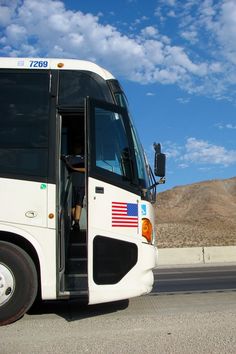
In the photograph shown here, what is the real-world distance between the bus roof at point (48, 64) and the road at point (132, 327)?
324 cm

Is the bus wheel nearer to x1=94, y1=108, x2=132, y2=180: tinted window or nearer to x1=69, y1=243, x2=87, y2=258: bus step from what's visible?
x1=69, y1=243, x2=87, y2=258: bus step

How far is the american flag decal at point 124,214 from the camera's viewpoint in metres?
6.83

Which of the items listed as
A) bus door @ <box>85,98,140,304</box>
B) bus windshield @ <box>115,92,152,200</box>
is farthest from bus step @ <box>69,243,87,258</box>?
bus windshield @ <box>115,92,152,200</box>

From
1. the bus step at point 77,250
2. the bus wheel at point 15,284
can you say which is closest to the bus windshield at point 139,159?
the bus step at point 77,250

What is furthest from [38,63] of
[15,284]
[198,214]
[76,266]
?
[198,214]

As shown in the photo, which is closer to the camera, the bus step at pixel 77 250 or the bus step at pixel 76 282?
the bus step at pixel 76 282

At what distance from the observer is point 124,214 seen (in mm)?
6871

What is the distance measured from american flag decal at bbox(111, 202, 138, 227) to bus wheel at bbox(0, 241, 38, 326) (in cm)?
123

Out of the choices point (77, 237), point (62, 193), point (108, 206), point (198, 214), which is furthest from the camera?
point (198, 214)

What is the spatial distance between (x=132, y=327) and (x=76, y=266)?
1.22m

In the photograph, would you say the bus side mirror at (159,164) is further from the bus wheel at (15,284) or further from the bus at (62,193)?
the bus wheel at (15,284)

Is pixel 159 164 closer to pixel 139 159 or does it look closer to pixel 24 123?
pixel 139 159

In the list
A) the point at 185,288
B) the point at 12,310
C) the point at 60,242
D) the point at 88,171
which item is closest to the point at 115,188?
the point at 88,171

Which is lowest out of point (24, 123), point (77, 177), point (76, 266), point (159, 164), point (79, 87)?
point (76, 266)
